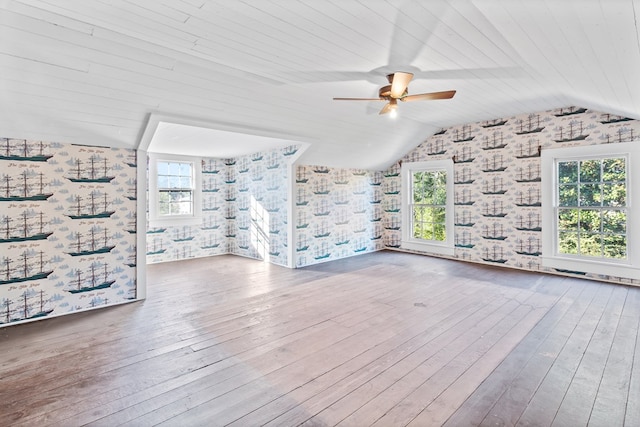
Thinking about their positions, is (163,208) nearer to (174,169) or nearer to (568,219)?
(174,169)

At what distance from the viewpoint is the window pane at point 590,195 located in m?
4.82

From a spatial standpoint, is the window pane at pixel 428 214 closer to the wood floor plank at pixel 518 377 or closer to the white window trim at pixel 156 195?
the wood floor plank at pixel 518 377

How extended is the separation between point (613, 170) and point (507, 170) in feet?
4.47

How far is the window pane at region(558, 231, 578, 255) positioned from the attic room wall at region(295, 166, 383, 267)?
3.44 m

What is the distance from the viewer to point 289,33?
8.25 feet

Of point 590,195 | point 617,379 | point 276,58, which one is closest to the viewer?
point 617,379

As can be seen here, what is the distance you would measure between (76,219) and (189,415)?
2.80 meters

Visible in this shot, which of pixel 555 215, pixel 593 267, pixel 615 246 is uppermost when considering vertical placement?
pixel 555 215

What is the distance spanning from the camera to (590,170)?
4.89m

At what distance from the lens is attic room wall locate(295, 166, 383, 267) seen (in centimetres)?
613

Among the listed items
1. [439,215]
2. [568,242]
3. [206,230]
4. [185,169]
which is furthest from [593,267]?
[185,169]

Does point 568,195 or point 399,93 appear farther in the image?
point 568,195

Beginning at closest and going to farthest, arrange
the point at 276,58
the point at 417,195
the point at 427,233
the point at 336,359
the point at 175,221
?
the point at 336,359 < the point at 276,58 < the point at 175,221 < the point at 427,233 < the point at 417,195

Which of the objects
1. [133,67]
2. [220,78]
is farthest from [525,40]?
[133,67]
